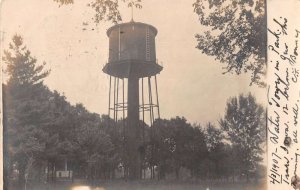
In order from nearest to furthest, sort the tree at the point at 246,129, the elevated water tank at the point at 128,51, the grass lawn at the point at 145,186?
the tree at the point at 246,129 < the grass lawn at the point at 145,186 < the elevated water tank at the point at 128,51

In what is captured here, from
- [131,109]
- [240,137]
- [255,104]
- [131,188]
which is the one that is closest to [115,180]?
[131,188]

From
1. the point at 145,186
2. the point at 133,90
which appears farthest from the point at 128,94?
the point at 145,186

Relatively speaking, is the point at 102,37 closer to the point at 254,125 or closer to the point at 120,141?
the point at 120,141

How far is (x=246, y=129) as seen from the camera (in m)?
3.96

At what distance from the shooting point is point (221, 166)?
409 cm

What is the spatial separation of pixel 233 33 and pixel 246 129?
101 centimetres

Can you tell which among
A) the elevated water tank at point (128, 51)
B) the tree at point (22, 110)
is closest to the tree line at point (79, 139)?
the tree at point (22, 110)

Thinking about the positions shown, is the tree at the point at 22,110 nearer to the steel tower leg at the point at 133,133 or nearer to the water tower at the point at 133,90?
the water tower at the point at 133,90

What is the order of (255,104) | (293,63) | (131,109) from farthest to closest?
(131,109) → (255,104) → (293,63)

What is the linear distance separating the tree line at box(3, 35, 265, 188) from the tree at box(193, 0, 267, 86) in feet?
1.94

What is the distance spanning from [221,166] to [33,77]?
2251 mm

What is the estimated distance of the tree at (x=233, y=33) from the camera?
3.90m

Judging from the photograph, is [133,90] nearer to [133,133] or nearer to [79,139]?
[133,133]

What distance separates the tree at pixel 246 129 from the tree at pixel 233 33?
0.28 metres
